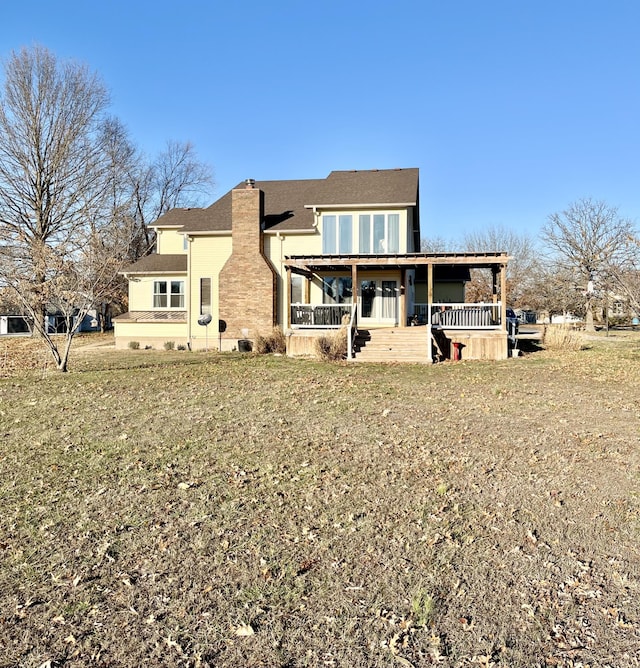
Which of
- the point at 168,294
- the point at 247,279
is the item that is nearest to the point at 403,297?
the point at 247,279

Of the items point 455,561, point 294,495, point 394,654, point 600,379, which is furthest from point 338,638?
point 600,379

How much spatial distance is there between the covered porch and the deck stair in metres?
0.20

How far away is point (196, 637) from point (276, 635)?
0.47m

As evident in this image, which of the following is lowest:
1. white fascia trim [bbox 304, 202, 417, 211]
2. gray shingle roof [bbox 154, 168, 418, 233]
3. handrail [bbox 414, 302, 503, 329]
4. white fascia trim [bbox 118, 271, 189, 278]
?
handrail [bbox 414, 302, 503, 329]

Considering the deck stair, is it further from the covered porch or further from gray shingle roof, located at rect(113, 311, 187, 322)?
gray shingle roof, located at rect(113, 311, 187, 322)

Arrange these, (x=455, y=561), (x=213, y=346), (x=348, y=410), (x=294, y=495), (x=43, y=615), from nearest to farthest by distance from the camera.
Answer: (x=43, y=615)
(x=455, y=561)
(x=294, y=495)
(x=348, y=410)
(x=213, y=346)

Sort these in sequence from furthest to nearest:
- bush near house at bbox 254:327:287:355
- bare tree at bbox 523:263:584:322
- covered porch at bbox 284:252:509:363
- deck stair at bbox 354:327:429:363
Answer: bare tree at bbox 523:263:584:322 < bush near house at bbox 254:327:287:355 < covered porch at bbox 284:252:509:363 < deck stair at bbox 354:327:429:363

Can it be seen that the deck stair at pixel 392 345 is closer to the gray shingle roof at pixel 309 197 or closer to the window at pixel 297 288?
the window at pixel 297 288

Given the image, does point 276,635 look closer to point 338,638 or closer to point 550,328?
point 338,638

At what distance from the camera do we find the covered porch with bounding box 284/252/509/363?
1886 cm

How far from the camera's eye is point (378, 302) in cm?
2331

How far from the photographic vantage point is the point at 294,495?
209 inches

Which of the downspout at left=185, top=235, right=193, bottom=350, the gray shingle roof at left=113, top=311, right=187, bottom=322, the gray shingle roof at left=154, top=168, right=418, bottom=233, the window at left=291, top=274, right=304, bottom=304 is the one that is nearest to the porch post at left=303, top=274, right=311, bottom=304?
the window at left=291, top=274, right=304, bottom=304

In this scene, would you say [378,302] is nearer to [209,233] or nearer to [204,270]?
[204,270]
